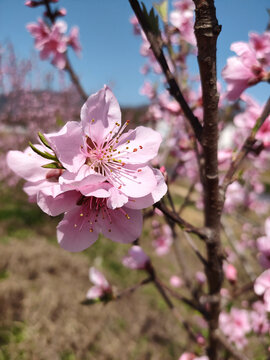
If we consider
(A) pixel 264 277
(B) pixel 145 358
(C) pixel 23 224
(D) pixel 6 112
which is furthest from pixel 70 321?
(D) pixel 6 112

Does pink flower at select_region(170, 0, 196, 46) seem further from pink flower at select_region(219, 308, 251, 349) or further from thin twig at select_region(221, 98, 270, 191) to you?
pink flower at select_region(219, 308, 251, 349)

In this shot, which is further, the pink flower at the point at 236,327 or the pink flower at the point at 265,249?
the pink flower at the point at 236,327

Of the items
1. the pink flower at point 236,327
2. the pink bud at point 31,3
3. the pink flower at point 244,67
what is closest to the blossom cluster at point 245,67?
the pink flower at point 244,67

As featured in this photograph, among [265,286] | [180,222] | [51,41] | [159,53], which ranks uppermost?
[159,53]

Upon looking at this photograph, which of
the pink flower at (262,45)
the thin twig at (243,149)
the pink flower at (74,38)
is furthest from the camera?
the pink flower at (74,38)

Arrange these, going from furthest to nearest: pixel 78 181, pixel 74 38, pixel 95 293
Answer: pixel 74 38
pixel 95 293
pixel 78 181

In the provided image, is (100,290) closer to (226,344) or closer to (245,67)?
(226,344)

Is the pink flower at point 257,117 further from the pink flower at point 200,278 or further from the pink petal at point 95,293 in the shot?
the pink flower at point 200,278

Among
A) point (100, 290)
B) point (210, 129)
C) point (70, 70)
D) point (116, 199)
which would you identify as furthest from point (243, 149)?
point (70, 70)
